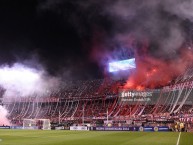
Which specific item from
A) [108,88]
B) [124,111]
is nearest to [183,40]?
[124,111]

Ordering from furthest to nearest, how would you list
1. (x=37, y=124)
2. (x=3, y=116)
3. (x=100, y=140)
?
(x=3, y=116), (x=37, y=124), (x=100, y=140)

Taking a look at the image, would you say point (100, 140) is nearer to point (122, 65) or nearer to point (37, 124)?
point (37, 124)

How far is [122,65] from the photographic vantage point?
5044 inches

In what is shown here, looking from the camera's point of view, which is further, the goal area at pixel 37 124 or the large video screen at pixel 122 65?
the large video screen at pixel 122 65

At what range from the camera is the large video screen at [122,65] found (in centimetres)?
12513

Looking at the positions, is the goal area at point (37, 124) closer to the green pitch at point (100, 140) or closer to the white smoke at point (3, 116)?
the white smoke at point (3, 116)

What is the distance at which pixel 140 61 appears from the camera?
136 meters

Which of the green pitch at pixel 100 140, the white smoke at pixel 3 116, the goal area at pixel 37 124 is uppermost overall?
the white smoke at pixel 3 116

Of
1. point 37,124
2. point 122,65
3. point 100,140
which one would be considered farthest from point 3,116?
point 100,140

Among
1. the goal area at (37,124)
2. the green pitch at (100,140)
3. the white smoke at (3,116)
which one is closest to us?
the green pitch at (100,140)

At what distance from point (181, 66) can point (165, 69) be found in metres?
12.3

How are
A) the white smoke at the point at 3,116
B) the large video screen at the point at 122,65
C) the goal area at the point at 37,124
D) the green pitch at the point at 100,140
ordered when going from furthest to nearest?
the large video screen at the point at 122,65 < the white smoke at the point at 3,116 < the goal area at the point at 37,124 < the green pitch at the point at 100,140

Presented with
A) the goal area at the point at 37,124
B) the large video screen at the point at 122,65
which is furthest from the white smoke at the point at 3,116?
the large video screen at the point at 122,65

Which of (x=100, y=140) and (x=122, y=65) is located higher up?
(x=122, y=65)
